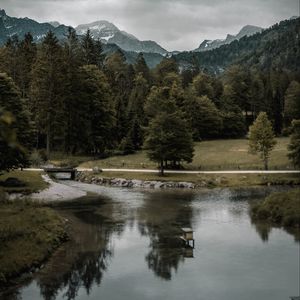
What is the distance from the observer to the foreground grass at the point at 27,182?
54506 mm

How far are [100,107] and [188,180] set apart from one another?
114 feet

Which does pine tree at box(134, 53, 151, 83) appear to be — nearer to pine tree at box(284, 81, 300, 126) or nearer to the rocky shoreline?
pine tree at box(284, 81, 300, 126)

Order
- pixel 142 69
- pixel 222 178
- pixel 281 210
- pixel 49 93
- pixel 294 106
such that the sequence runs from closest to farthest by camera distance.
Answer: pixel 281 210 → pixel 222 178 → pixel 49 93 → pixel 294 106 → pixel 142 69

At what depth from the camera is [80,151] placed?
320 feet

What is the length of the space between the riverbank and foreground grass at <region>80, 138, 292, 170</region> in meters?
6.57

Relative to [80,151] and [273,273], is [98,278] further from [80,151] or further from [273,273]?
[80,151]

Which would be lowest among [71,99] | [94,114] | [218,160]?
[218,160]

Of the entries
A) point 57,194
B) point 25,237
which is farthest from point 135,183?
point 25,237

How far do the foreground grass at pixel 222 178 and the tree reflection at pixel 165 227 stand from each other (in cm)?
823

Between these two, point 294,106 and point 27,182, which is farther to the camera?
point 294,106

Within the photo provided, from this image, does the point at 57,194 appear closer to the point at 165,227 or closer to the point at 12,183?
the point at 12,183

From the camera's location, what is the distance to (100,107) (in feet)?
313

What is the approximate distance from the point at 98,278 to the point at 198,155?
211ft

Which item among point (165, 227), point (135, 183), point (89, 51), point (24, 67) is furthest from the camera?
point (89, 51)
